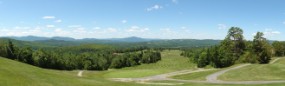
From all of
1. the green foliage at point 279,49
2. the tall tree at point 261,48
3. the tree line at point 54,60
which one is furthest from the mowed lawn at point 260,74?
the green foliage at point 279,49

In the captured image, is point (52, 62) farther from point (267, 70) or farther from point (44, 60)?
point (267, 70)

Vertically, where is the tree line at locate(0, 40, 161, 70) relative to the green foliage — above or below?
below

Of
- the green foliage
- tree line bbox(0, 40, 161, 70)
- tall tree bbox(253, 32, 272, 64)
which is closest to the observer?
tall tree bbox(253, 32, 272, 64)

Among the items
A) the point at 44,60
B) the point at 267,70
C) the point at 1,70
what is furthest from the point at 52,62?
the point at 1,70

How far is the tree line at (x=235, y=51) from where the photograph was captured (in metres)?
116

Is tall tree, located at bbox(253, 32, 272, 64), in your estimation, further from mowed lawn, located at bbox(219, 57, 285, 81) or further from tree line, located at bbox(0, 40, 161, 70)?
tree line, located at bbox(0, 40, 161, 70)

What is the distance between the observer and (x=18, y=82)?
32031 millimetres

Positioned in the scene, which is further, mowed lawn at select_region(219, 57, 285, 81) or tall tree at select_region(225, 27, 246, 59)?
tall tree at select_region(225, 27, 246, 59)

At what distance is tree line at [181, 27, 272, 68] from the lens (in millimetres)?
116188

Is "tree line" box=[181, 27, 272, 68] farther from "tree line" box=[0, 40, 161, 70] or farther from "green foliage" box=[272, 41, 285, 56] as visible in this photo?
"tree line" box=[0, 40, 161, 70]

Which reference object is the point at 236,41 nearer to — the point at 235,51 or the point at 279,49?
the point at 235,51

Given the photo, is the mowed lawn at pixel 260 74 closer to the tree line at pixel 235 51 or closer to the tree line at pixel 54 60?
the tree line at pixel 235 51

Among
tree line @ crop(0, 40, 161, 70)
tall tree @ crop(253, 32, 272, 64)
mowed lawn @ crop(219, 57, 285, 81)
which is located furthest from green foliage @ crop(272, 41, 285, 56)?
mowed lawn @ crop(219, 57, 285, 81)

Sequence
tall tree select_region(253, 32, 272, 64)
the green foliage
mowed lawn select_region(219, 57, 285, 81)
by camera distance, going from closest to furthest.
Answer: mowed lawn select_region(219, 57, 285, 81) < tall tree select_region(253, 32, 272, 64) < the green foliage
